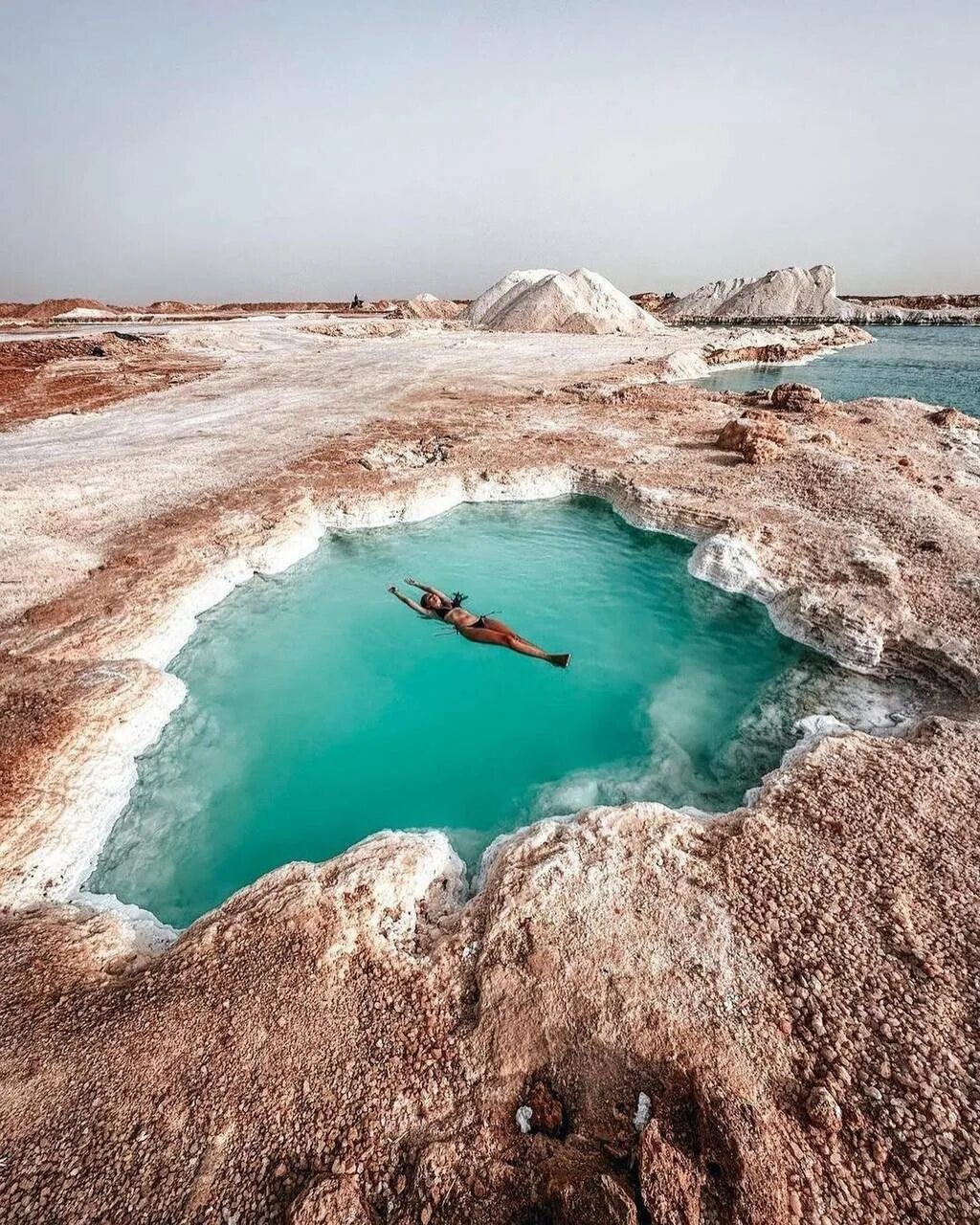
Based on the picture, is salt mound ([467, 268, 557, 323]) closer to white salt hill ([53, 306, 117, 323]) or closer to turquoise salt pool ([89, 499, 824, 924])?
white salt hill ([53, 306, 117, 323])

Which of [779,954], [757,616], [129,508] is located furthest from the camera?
[129,508]

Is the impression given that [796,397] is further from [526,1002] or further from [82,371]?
[82,371]

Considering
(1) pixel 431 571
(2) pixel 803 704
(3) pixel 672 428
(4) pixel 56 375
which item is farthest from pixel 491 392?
(4) pixel 56 375

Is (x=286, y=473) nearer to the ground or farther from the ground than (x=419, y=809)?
farther from the ground

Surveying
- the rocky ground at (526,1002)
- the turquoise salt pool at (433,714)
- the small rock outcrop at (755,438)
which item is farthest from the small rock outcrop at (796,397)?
the rocky ground at (526,1002)

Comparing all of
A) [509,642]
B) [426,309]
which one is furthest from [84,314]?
[509,642]

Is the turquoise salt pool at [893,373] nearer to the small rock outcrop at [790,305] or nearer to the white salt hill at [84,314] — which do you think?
the small rock outcrop at [790,305]

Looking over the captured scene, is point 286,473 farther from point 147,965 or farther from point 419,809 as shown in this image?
point 147,965
